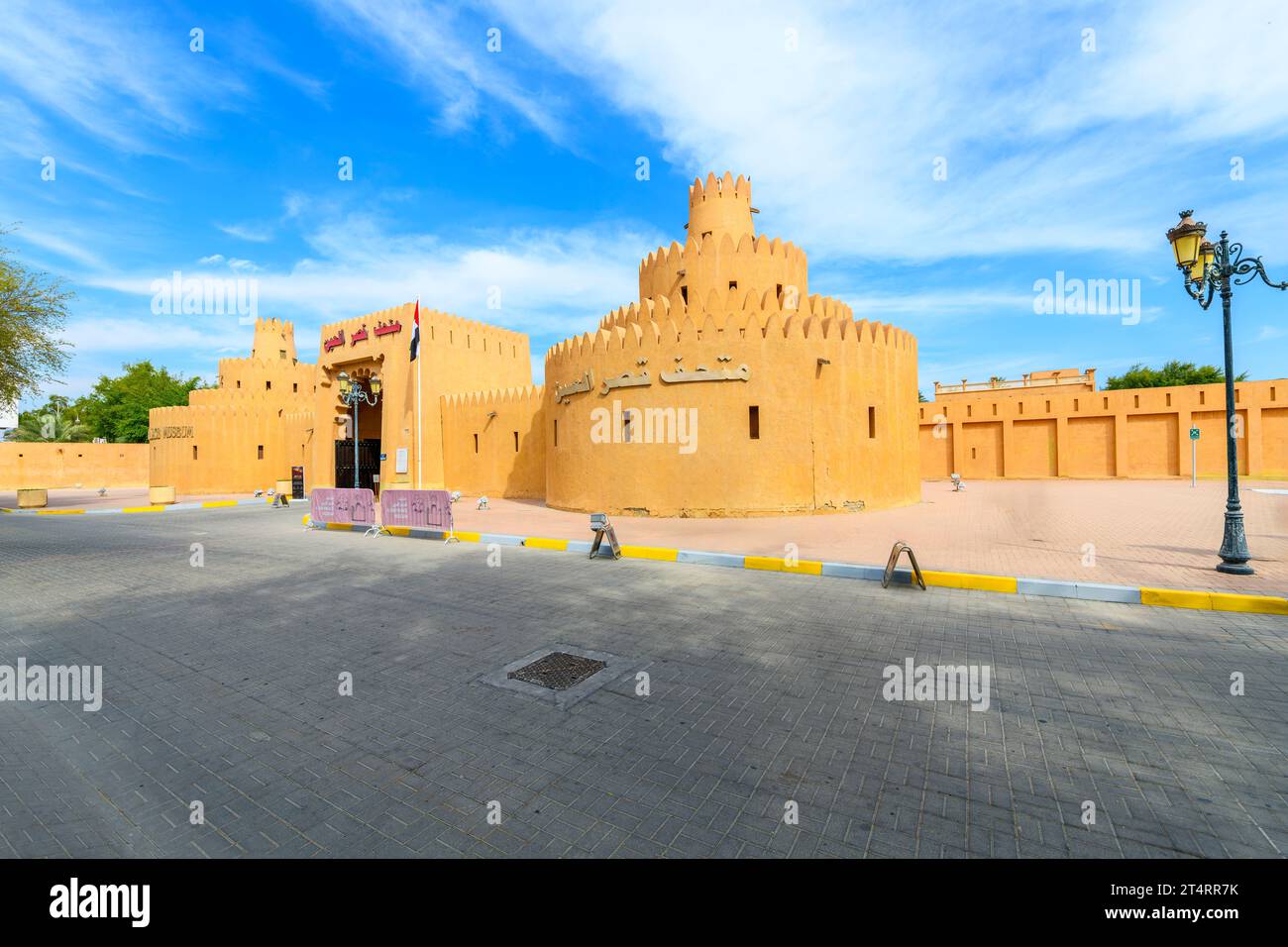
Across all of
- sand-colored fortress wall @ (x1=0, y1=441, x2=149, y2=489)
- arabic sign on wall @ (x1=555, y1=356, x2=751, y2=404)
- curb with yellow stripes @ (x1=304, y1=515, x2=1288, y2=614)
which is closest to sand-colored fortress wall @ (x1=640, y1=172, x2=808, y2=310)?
arabic sign on wall @ (x1=555, y1=356, x2=751, y2=404)

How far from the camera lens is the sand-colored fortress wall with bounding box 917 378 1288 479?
29594mm

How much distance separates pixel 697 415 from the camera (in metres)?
16.5

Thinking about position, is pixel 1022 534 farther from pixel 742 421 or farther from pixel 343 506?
pixel 343 506

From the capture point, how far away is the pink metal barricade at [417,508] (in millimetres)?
13727

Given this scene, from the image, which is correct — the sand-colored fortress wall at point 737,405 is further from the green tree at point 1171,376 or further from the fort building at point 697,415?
the green tree at point 1171,376

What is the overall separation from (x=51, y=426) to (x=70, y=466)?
28.5 ft

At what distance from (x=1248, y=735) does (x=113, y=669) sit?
9.18m

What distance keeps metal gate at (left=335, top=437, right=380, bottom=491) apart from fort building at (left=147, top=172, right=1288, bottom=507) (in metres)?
0.10

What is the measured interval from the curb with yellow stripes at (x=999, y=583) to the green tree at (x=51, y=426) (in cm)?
6237

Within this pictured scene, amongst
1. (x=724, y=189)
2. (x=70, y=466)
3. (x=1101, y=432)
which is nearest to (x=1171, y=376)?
(x=1101, y=432)
